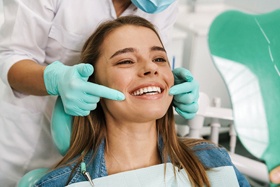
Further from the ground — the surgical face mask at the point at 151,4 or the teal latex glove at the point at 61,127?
the surgical face mask at the point at 151,4

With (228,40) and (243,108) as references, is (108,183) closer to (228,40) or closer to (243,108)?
(243,108)

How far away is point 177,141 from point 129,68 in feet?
1.18

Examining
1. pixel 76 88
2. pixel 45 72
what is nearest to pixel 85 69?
pixel 76 88

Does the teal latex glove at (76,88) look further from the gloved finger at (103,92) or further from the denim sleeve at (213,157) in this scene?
the denim sleeve at (213,157)

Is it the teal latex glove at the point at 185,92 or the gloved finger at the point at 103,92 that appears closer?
the gloved finger at the point at 103,92

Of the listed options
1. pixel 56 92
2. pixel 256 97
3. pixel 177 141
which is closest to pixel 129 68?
pixel 56 92

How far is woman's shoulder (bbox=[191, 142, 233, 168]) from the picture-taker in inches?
51.3

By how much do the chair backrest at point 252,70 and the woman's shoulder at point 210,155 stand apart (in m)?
0.12

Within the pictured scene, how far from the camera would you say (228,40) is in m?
1.26

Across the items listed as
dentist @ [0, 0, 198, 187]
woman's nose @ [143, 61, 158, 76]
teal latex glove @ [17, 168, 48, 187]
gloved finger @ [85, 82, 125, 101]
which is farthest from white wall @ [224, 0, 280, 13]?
teal latex glove @ [17, 168, 48, 187]

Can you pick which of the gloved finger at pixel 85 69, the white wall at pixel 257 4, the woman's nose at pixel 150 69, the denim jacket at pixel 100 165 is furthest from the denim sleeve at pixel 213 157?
the white wall at pixel 257 4

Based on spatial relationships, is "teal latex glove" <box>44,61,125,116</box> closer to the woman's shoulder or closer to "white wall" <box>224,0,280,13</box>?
the woman's shoulder

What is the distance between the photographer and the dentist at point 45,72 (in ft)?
3.78

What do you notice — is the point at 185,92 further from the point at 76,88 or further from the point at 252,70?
the point at 76,88
